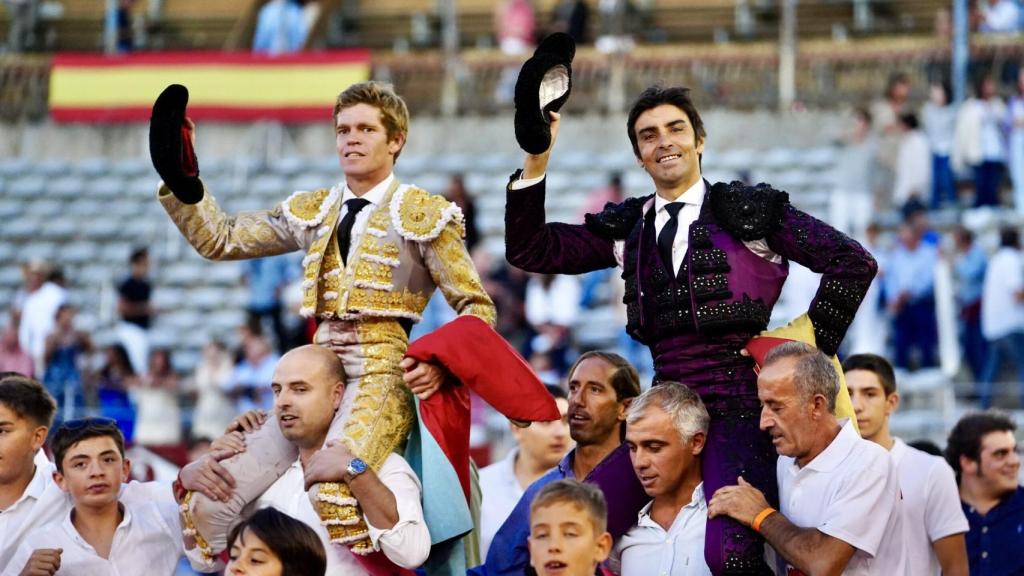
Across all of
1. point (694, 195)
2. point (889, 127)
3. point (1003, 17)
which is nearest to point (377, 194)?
point (694, 195)

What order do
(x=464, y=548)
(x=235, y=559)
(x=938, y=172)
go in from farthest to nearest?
(x=938, y=172)
(x=464, y=548)
(x=235, y=559)

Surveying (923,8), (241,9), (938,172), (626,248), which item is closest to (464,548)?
(626,248)

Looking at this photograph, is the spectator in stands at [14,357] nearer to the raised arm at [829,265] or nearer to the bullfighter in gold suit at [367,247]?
the bullfighter in gold suit at [367,247]

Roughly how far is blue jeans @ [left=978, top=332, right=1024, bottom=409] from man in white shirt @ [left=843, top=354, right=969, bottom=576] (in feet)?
17.1

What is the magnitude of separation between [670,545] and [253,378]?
6973 millimetres

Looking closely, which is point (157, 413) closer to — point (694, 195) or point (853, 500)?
point (694, 195)

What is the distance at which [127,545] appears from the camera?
6.46 meters

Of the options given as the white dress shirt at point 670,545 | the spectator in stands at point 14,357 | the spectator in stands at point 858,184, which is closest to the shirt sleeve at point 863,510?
the white dress shirt at point 670,545

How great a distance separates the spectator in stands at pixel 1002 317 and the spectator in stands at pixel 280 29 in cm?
952

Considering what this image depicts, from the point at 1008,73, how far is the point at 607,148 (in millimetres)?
3922

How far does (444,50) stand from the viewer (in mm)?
20578

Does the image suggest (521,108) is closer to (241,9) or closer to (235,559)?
(235,559)

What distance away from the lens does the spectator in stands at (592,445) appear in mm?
6078

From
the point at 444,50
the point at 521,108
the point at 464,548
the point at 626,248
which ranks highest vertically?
the point at 444,50
